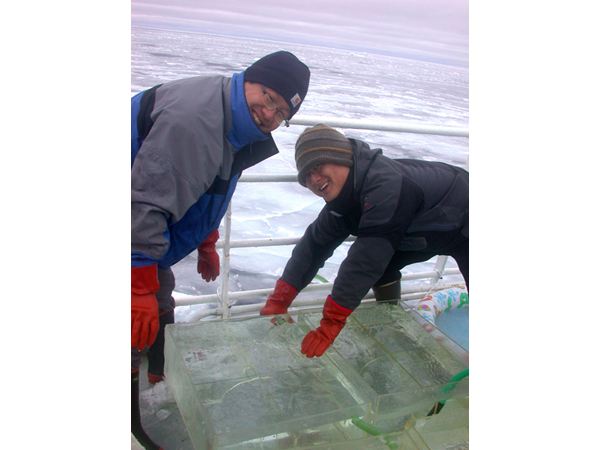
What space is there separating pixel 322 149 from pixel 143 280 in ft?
2.33

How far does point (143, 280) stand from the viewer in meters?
1.09

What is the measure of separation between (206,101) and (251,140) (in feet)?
0.54

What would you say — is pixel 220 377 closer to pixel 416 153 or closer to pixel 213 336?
pixel 213 336

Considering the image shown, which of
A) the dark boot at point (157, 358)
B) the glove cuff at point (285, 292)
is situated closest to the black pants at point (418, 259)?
the glove cuff at point (285, 292)

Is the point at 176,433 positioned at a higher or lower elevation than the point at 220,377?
lower

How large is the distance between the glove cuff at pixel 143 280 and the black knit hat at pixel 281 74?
1.87 feet

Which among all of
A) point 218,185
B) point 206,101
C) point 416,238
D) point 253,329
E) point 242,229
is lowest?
point 242,229

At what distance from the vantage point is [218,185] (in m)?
1.17

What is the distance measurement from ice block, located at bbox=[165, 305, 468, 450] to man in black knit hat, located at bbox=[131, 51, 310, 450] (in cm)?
20

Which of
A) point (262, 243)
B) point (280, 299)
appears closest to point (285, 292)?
point (280, 299)

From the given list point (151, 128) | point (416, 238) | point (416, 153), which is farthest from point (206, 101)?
point (416, 153)

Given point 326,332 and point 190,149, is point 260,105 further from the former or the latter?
point 326,332

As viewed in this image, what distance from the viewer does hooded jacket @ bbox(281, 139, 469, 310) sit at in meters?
1.34

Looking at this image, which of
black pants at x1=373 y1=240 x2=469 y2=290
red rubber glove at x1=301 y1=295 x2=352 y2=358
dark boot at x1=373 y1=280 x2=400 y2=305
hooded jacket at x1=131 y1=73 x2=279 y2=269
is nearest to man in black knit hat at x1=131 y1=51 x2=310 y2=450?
hooded jacket at x1=131 y1=73 x2=279 y2=269
